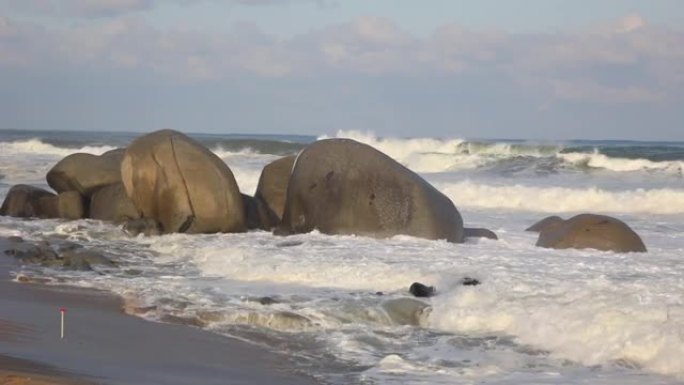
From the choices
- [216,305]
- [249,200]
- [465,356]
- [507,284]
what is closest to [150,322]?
[216,305]

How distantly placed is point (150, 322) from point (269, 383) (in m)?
2.28

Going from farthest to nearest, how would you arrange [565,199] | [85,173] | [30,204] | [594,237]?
[565,199], [30,204], [85,173], [594,237]

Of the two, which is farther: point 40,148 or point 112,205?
point 40,148

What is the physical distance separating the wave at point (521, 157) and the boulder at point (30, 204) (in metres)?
19.8

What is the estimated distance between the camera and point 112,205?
16812 mm

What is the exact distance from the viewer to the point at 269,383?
6414 millimetres

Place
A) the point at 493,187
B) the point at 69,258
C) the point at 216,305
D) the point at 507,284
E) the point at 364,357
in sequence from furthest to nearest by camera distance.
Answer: the point at 493,187 < the point at 69,258 < the point at 507,284 < the point at 216,305 < the point at 364,357

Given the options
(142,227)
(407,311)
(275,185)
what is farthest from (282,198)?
(407,311)

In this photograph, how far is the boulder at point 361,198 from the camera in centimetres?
1407

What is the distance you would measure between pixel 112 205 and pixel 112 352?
10.1m

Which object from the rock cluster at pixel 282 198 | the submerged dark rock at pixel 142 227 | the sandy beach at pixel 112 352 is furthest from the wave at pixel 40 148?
the sandy beach at pixel 112 352

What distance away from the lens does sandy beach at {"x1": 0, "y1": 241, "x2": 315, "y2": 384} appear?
6.14m

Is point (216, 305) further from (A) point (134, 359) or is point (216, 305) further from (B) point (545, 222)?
(B) point (545, 222)

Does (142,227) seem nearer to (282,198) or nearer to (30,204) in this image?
(282,198)
